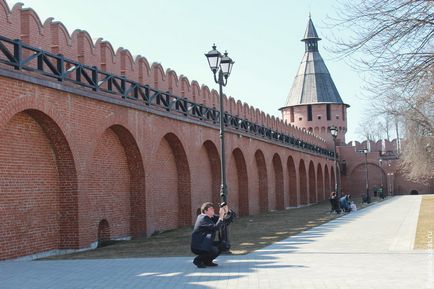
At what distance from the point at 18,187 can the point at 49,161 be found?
137 centimetres

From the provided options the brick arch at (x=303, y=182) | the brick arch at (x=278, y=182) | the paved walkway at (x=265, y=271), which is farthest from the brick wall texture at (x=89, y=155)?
the brick arch at (x=303, y=182)

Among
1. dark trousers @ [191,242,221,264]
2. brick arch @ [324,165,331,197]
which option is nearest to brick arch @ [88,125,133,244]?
dark trousers @ [191,242,221,264]

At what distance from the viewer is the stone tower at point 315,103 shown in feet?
202

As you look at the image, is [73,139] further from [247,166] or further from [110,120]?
[247,166]

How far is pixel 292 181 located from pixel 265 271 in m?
30.8

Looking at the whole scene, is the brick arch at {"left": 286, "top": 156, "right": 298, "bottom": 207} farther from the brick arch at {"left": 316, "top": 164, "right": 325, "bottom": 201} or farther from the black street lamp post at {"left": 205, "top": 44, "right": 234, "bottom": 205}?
the black street lamp post at {"left": 205, "top": 44, "right": 234, "bottom": 205}

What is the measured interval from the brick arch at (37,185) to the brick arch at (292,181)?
86.0 feet

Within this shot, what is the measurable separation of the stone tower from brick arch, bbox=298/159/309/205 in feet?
58.8

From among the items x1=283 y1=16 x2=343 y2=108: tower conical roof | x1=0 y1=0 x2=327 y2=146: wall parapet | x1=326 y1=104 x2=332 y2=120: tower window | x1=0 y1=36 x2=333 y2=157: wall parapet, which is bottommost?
x1=0 y1=36 x2=333 y2=157: wall parapet

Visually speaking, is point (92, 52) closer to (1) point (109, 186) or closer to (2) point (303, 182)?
(1) point (109, 186)

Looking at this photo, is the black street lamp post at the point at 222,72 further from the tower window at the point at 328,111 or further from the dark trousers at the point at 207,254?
the tower window at the point at 328,111

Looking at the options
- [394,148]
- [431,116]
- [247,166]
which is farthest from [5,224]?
[394,148]

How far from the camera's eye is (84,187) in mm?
14766

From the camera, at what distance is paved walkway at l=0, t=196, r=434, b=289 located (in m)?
8.11
